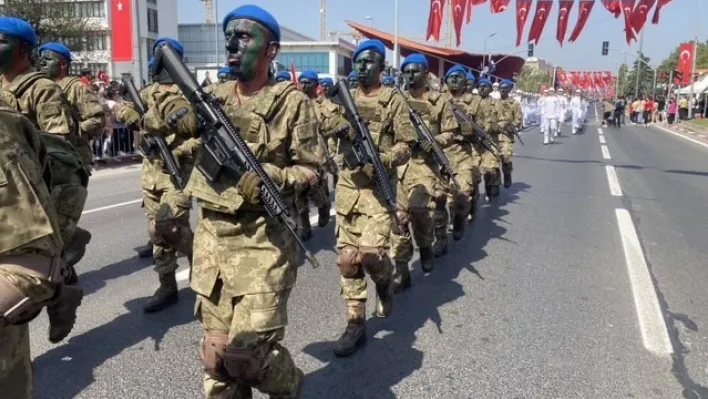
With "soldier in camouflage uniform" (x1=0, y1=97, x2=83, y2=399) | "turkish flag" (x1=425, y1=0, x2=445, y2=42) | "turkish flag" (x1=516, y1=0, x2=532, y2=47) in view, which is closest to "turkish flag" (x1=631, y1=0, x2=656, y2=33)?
"turkish flag" (x1=516, y1=0, x2=532, y2=47)

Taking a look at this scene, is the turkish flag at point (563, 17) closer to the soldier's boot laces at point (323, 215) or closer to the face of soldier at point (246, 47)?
the soldier's boot laces at point (323, 215)

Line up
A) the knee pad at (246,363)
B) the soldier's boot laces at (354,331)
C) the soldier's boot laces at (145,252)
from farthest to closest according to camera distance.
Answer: the soldier's boot laces at (145,252)
the soldier's boot laces at (354,331)
the knee pad at (246,363)

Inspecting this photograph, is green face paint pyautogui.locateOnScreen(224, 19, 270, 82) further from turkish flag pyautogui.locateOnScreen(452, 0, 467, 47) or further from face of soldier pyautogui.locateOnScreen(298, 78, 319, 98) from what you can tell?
turkish flag pyautogui.locateOnScreen(452, 0, 467, 47)

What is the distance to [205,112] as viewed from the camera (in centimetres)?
257

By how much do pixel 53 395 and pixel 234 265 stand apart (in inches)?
56.1

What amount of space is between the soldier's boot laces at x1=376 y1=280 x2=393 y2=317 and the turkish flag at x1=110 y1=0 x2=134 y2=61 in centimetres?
1777

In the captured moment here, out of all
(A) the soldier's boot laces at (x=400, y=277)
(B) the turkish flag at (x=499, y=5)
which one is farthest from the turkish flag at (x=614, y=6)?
(A) the soldier's boot laces at (x=400, y=277)

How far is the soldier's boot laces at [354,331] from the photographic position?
154 inches

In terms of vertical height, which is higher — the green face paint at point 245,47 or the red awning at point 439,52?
the red awning at point 439,52

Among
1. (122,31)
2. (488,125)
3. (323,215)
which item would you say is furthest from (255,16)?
(122,31)

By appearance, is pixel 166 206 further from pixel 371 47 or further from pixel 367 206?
pixel 371 47

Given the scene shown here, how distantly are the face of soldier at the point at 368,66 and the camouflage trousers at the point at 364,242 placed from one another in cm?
101

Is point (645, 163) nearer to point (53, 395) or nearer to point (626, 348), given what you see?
point (626, 348)

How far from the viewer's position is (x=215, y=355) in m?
2.60
